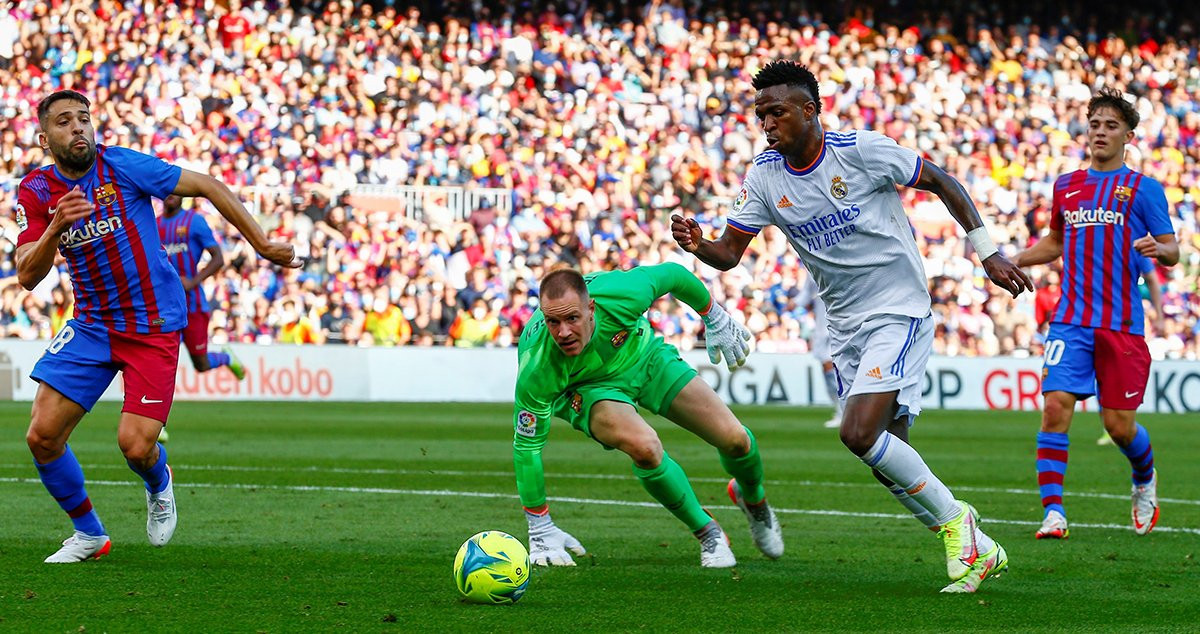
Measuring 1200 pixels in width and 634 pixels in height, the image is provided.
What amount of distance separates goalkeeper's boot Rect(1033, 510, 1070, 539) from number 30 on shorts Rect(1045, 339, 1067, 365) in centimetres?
97

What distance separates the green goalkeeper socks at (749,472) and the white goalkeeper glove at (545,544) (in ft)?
3.10

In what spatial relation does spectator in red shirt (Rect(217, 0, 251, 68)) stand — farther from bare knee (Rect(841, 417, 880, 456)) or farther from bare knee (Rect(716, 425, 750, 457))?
bare knee (Rect(841, 417, 880, 456))

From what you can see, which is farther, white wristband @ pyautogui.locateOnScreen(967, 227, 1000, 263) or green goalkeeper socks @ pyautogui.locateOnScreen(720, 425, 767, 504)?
green goalkeeper socks @ pyautogui.locateOnScreen(720, 425, 767, 504)

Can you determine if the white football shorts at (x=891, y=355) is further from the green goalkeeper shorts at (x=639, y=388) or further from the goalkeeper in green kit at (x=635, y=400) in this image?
the green goalkeeper shorts at (x=639, y=388)

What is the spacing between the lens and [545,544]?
8273 millimetres

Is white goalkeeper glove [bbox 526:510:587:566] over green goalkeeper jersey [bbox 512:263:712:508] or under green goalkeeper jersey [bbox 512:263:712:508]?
under

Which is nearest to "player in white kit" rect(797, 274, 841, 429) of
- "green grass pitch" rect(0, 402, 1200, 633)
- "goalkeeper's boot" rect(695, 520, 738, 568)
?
"green grass pitch" rect(0, 402, 1200, 633)

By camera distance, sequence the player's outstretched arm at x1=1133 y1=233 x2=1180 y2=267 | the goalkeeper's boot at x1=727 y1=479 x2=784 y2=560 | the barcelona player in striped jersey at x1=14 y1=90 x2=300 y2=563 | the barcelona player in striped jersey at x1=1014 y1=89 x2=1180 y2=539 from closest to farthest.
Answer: the barcelona player in striped jersey at x1=14 y1=90 x2=300 y2=563 → the goalkeeper's boot at x1=727 y1=479 x2=784 y2=560 → the player's outstretched arm at x1=1133 y1=233 x2=1180 y2=267 → the barcelona player in striped jersey at x1=1014 y1=89 x2=1180 y2=539

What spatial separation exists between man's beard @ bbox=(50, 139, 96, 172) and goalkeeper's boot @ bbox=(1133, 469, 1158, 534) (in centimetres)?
634

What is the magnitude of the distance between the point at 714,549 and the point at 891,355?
1440 millimetres

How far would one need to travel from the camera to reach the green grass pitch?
21.1 feet

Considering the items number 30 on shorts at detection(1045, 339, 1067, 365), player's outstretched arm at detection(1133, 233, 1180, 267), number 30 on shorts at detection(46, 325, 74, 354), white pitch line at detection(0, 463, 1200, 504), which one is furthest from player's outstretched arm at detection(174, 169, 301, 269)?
white pitch line at detection(0, 463, 1200, 504)

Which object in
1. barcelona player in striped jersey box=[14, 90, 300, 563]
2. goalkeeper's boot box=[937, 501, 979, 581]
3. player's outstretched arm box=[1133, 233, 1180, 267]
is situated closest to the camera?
goalkeeper's boot box=[937, 501, 979, 581]

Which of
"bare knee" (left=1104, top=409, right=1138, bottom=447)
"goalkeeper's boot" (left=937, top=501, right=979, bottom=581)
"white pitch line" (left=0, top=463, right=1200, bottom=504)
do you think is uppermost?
"bare knee" (left=1104, top=409, right=1138, bottom=447)
